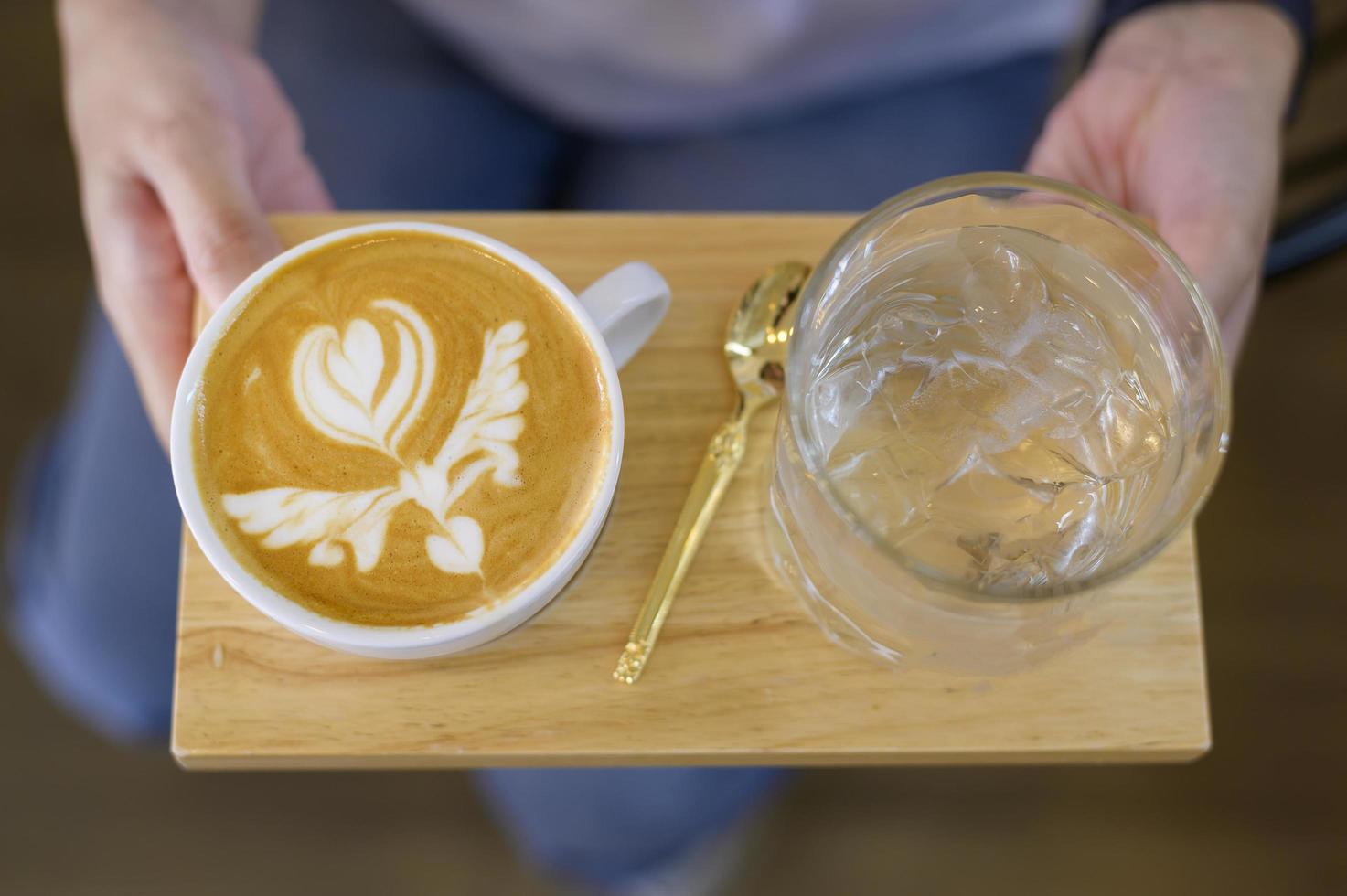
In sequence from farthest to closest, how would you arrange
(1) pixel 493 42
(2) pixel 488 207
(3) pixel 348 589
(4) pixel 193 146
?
(2) pixel 488 207
(1) pixel 493 42
(4) pixel 193 146
(3) pixel 348 589

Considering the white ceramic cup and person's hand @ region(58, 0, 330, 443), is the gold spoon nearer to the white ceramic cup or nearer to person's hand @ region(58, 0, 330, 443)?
the white ceramic cup

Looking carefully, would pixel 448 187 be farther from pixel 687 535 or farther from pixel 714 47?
pixel 687 535

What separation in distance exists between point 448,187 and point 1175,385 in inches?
29.1

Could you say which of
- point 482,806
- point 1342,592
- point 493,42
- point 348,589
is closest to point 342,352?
point 348,589

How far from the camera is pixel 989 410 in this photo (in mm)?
590

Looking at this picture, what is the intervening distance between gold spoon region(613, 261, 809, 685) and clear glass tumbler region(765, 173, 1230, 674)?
0.04 m

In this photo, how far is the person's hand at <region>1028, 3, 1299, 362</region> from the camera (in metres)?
0.74

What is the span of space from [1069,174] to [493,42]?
1.73 feet

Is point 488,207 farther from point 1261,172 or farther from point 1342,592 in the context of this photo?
point 1342,592

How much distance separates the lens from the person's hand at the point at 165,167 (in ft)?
2.24

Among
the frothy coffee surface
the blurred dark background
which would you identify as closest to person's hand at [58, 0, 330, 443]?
the frothy coffee surface

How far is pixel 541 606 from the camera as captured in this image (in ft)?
1.90

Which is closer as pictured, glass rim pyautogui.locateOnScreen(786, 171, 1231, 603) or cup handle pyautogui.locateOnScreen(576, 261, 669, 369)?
glass rim pyautogui.locateOnScreen(786, 171, 1231, 603)

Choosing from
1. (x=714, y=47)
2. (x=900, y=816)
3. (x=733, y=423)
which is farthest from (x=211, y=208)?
(x=900, y=816)
